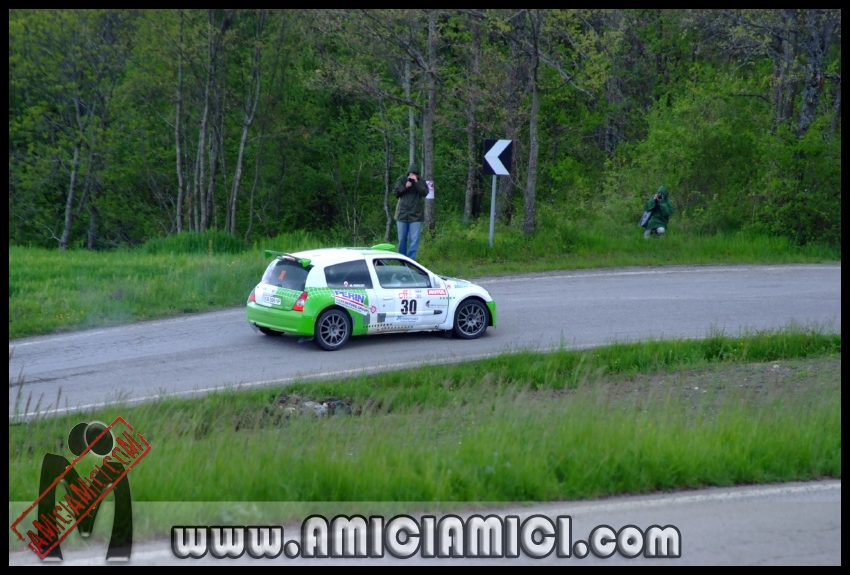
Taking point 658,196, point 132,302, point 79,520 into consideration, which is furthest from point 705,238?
point 79,520

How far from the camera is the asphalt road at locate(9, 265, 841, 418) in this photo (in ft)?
37.0

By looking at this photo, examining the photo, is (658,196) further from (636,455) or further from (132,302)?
(636,455)

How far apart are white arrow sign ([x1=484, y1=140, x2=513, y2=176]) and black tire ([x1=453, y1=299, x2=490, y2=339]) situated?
6494 mm

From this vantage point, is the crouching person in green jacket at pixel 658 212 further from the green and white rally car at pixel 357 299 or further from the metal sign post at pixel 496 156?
the green and white rally car at pixel 357 299

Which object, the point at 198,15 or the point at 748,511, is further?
the point at 198,15

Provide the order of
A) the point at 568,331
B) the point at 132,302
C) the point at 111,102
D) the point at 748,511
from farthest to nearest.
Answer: the point at 111,102 → the point at 132,302 → the point at 568,331 → the point at 748,511

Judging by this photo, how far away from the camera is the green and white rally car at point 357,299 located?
42.0 ft

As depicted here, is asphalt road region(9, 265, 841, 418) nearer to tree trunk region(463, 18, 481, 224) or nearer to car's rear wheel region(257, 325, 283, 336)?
car's rear wheel region(257, 325, 283, 336)

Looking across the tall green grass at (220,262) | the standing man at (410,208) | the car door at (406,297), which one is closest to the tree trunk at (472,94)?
the tall green grass at (220,262)

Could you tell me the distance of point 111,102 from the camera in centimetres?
3700

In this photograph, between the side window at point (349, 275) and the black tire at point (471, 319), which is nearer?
the side window at point (349, 275)

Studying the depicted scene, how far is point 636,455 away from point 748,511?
96 cm

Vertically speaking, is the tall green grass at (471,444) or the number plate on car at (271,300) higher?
the number plate on car at (271,300)

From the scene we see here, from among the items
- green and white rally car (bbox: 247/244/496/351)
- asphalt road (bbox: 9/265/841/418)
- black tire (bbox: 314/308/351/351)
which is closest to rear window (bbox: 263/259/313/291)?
green and white rally car (bbox: 247/244/496/351)
